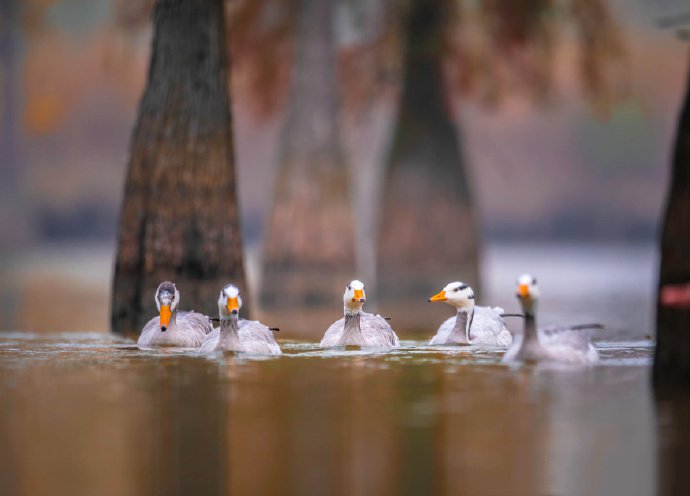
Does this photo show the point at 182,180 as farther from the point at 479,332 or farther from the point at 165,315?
the point at 479,332

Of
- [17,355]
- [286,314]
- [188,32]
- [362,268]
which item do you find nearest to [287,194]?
[286,314]

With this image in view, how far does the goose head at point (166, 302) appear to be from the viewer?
54.3 feet

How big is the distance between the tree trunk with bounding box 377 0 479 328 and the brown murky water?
1482cm

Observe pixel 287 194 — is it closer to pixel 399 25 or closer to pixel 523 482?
pixel 399 25

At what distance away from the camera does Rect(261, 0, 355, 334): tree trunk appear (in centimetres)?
2889

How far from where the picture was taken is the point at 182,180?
20016mm

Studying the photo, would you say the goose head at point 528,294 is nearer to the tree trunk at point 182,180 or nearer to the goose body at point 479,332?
the goose body at point 479,332

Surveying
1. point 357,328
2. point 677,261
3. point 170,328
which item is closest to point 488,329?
point 357,328

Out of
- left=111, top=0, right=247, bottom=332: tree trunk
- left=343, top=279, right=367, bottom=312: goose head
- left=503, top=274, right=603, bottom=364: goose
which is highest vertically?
left=111, top=0, right=247, bottom=332: tree trunk

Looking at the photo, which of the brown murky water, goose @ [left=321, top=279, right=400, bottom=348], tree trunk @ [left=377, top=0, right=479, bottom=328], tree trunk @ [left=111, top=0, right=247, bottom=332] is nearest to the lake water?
the brown murky water

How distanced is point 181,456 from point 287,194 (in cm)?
1896

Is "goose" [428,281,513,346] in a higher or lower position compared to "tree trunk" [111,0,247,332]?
lower

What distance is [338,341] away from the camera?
667 inches

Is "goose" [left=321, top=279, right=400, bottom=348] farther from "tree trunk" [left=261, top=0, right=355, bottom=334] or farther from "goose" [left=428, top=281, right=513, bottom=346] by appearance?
"tree trunk" [left=261, top=0, right=355, bottom=334]
